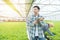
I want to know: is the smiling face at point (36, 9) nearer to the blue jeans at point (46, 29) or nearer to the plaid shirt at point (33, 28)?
the plaid shirt at point (33, 28)

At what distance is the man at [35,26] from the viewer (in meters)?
3.53

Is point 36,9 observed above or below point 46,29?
above

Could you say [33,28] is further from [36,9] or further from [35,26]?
[36,9]

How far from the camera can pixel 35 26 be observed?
11.6ft

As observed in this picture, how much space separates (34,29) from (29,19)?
0.15m

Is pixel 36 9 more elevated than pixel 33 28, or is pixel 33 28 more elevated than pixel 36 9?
pixel 36 9

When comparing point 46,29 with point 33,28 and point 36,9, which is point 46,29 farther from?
point 36,9

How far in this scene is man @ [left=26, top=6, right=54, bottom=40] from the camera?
139 inches

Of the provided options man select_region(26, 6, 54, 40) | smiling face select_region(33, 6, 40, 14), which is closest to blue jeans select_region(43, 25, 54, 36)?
man select_region(26, 6, 54, 40)

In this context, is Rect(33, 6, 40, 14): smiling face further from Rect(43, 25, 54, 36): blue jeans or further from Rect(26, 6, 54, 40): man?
Rect(43, 25, 54, 36): blue jeans

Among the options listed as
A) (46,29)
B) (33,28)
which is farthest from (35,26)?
(46,29)

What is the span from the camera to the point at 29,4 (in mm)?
3623

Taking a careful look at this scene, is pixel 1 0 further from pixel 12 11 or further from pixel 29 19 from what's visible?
pixel 29 19

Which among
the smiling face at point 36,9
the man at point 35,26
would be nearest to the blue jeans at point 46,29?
the man at point 35,26
